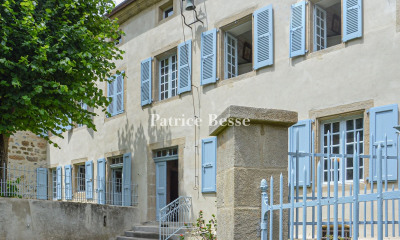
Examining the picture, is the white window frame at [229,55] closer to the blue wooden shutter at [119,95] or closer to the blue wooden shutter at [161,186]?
the blue wooden shutter at [161,186]

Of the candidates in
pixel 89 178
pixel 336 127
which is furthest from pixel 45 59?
pixel 89 178

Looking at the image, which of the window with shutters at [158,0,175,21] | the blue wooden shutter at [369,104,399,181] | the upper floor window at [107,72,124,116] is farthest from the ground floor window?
the blue wooden shutter at [369,104,399,181]

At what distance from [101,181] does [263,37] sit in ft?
23.3

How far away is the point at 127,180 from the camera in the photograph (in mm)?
13500

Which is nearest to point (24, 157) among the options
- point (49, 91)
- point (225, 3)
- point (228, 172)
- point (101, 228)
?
point (101, 228)

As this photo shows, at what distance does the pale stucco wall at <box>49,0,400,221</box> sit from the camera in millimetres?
7809

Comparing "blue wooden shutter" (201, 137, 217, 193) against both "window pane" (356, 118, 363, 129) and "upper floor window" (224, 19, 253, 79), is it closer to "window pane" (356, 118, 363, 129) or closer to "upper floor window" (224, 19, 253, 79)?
"upper floor window" (224, 19, 253, 79)

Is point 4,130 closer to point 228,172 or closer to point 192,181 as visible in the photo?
point 192,181

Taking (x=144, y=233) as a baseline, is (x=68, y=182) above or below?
above

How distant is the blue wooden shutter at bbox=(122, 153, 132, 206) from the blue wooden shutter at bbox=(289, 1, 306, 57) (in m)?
6.34

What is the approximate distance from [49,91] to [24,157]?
8720mm

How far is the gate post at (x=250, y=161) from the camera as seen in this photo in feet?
11.2

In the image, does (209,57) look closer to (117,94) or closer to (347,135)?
(347,135)

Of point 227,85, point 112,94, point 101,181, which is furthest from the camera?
point 112,94
